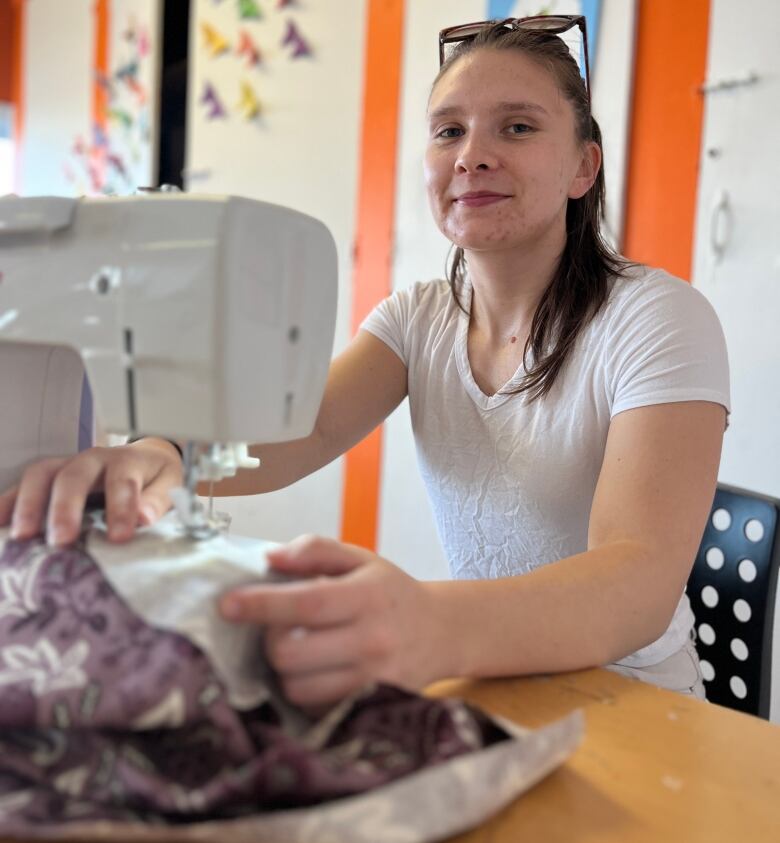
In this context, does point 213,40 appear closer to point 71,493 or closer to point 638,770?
point 71,493

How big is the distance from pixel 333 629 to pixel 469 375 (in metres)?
0.79

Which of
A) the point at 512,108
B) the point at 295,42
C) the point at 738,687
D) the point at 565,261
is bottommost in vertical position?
the point at 738,687

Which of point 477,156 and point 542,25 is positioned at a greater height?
point 542,25

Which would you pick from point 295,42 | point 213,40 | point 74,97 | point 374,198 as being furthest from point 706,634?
point 74,97

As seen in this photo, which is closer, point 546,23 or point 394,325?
point 546,23

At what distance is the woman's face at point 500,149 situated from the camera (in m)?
1.22

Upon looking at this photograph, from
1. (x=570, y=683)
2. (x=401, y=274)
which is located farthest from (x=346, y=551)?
(x=401, y=274)

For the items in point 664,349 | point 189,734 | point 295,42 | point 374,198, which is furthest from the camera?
point 295,42

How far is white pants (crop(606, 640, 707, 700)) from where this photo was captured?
1162 mm

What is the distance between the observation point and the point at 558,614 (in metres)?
0.78

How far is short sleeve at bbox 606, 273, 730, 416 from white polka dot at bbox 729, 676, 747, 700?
1.44 feet

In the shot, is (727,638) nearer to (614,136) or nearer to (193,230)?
(193,230)

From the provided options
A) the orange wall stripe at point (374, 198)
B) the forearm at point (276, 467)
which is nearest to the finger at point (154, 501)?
the forearm at point (276, 467)

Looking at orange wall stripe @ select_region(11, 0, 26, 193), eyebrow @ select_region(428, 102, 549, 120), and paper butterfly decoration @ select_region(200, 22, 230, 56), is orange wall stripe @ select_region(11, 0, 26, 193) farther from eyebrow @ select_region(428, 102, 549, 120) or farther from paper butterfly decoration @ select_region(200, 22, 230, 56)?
eyebrow @ select_region(428, 102, 549, 120)
